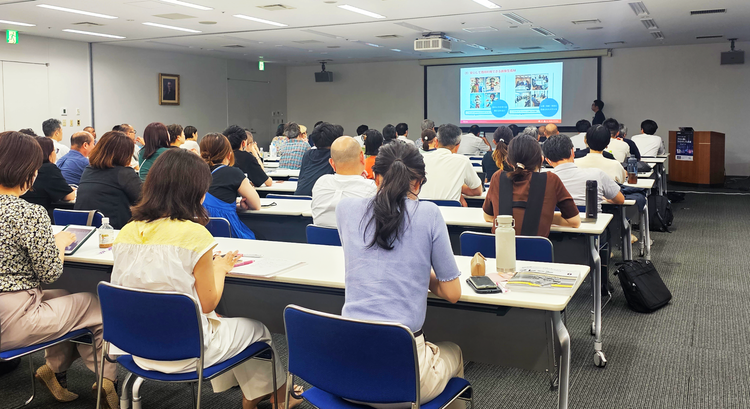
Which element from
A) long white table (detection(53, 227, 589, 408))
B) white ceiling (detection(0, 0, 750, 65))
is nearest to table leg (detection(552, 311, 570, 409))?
long white table (detection(53, 227, 589, 408))

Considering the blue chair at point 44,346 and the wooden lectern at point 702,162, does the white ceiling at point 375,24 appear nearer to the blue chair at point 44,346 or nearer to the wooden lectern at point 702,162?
the wooden lectern at point 702,162

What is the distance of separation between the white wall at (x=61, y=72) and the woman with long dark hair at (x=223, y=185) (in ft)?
27.4

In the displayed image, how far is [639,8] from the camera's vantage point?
8.24 meters

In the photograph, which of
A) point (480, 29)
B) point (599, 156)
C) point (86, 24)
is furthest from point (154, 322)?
point (480, 29)

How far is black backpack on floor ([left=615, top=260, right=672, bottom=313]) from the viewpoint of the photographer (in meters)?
4.19

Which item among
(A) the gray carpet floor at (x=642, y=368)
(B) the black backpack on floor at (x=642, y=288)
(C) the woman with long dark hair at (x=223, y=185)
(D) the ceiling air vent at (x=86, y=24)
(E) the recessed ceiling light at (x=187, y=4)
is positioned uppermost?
(D) the ceiling air vent at (x=86, y=24)

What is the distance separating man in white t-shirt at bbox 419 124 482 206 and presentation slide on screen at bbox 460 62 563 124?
9750 mm

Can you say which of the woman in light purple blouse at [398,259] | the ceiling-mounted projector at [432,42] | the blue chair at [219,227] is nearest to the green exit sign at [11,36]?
the ceiling-mounted projector at [432,42]

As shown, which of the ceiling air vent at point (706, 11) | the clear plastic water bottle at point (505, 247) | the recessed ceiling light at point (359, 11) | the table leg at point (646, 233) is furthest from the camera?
the ceiling air vent at point (706, 11)

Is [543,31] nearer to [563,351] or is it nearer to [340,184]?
[340,184]

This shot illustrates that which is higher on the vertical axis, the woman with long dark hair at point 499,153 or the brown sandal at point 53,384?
the woman with long dark hair at point 499,153

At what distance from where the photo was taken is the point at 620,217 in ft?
15.6

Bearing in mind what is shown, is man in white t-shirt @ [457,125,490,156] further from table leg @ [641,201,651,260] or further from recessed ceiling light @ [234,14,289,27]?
table leg @ [641,201,651,260]

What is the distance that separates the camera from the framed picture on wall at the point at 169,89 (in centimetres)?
1345
